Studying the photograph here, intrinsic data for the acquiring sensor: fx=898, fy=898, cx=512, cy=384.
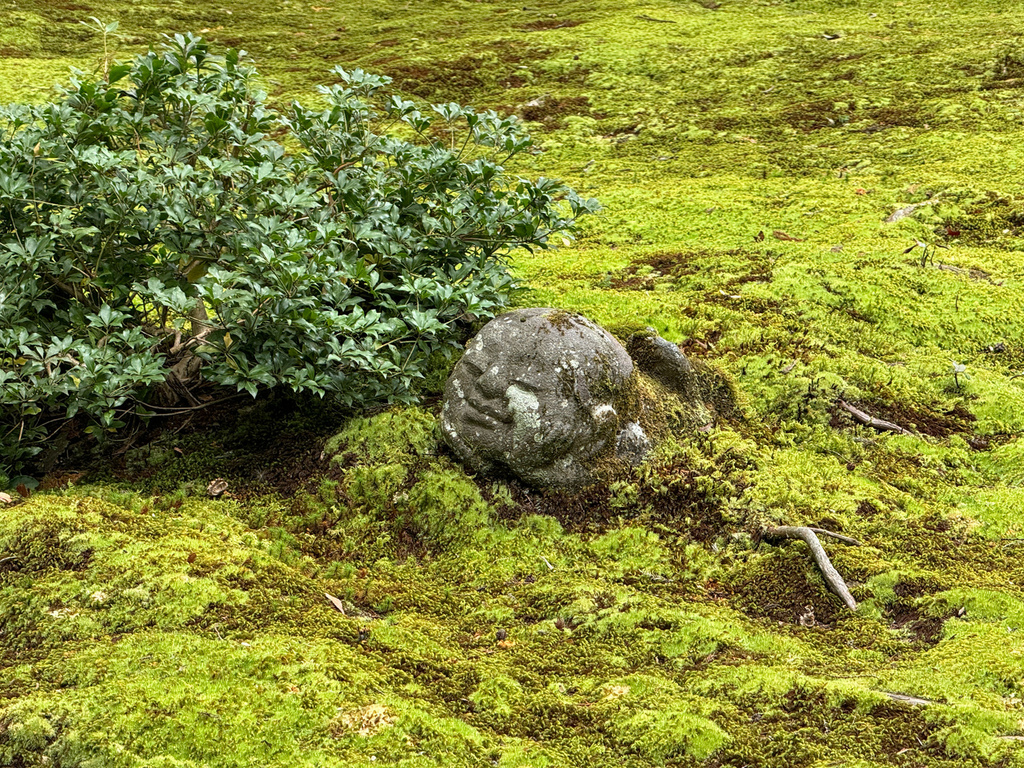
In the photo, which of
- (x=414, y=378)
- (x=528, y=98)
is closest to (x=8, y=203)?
(x=414, y=378)

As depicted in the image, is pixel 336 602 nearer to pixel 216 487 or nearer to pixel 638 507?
pixel 216 487

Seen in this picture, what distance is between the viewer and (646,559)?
6.46 meters

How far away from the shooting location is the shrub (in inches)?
255

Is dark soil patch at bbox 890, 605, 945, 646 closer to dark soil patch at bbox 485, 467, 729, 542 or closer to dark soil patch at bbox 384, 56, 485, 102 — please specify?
dark soil patch at bbox 485, 467, 729, 542

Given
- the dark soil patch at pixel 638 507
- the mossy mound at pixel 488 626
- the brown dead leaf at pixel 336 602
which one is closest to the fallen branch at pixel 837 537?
the mossy mound at pixel 488 626

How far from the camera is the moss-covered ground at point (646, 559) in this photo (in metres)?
4.47

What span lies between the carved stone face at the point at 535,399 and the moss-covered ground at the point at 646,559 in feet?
0.86

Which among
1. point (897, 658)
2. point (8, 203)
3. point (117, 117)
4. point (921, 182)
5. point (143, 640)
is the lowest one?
point (897, 658)

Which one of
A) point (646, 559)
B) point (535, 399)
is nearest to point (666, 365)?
point (535, 399)

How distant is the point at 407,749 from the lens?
4.31 meters

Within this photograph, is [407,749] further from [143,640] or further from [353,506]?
[353,506]

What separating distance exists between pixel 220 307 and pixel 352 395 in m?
1.22

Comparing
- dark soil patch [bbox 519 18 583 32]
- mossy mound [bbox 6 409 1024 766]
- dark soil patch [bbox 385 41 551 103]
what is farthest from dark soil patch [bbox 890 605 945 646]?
dark soil patch [bbox 519 18 583 32]

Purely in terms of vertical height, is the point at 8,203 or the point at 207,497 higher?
the point at 8,203
